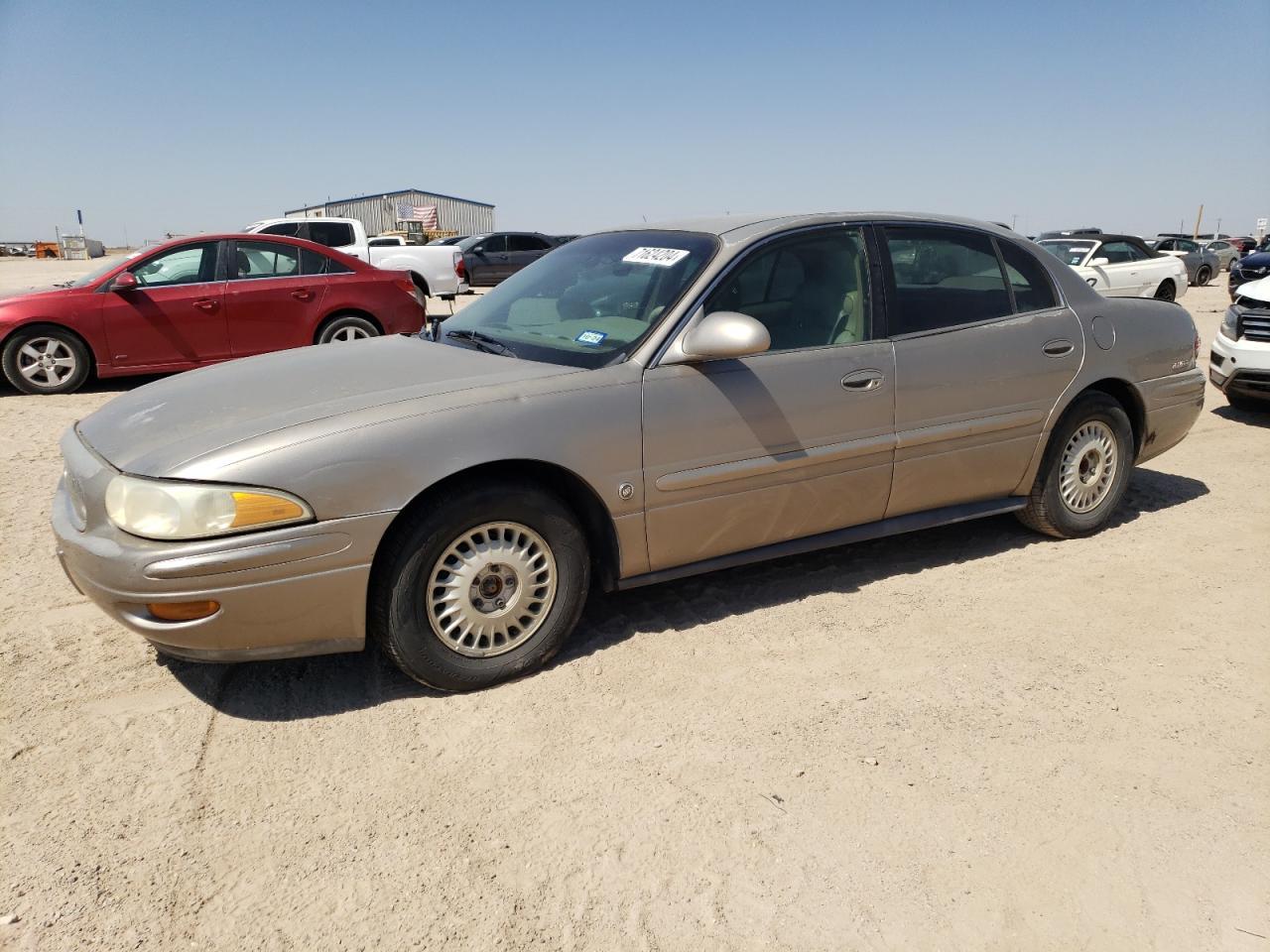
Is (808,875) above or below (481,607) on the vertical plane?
below

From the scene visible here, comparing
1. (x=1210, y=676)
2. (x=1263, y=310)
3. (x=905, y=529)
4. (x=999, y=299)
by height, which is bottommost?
(x=1210, y=676)

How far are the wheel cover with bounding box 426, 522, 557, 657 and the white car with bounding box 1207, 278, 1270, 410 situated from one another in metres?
6.71

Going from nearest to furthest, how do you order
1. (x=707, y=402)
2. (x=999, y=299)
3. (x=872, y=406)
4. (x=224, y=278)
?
(x=707, y=402)
(x=872, y=406)
(x=999, y=299)
(x=224, y=278)

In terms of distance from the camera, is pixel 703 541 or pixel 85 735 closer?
pixel 85 735

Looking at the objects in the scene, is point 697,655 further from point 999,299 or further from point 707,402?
point 999,299

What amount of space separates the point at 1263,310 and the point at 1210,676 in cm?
542

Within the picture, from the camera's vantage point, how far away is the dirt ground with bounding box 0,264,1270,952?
2217 mm

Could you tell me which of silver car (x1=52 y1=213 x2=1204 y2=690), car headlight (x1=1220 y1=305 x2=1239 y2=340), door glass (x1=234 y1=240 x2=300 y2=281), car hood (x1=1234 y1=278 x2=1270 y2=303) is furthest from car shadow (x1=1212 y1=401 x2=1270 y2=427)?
door glass (x1=234 y1=240 x2=300 y2=281)

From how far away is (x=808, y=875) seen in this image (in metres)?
2.34

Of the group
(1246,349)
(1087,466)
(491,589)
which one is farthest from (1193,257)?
(491,589)


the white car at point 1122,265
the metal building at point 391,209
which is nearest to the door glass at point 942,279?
the white car at point 1122,265

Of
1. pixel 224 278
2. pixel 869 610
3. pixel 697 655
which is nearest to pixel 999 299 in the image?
pixel 869 610

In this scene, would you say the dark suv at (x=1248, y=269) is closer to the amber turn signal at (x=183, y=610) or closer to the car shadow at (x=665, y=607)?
the car shadow at (x=665, y=607)

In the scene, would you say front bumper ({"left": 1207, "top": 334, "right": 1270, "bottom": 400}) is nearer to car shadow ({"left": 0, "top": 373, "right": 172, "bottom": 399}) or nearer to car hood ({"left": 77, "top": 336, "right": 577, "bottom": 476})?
car hood ({"left": 77, "top": 336, "right": 577, "bottom": 476})
